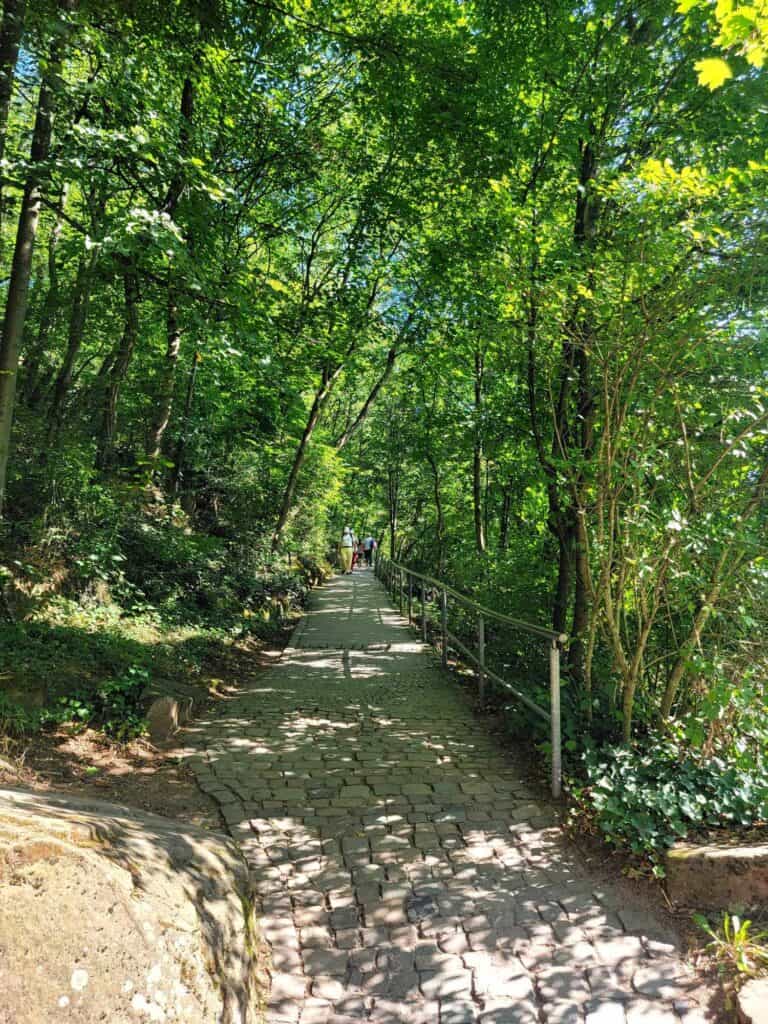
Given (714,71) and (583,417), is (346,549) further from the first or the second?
(714,71)

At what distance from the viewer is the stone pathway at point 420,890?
7.59ft

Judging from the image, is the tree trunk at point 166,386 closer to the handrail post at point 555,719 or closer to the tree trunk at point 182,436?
the tree trunk at point 182,436

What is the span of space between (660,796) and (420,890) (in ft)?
4.97

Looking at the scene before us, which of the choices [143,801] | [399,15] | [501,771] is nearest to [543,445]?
[501,771]

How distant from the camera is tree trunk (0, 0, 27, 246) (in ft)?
13.6

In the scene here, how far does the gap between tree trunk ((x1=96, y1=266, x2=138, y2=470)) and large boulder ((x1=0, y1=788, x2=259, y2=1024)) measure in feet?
16.2

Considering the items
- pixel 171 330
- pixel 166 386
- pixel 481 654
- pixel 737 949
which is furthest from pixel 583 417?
pixel 166 386

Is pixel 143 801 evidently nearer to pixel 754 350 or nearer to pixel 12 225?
pixel 754 350

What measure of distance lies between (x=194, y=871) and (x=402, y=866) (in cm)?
125

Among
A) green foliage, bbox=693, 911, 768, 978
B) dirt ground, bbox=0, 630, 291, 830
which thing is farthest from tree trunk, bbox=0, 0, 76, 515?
green foliage, bbox=693, 911, 768, 978

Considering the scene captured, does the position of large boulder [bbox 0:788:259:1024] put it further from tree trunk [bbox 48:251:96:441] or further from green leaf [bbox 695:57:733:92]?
tree trunk [bbox 48:251:96:441]

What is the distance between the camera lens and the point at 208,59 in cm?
619

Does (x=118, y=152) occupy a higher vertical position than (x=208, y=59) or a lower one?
lower

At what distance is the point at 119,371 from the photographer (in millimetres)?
6961
